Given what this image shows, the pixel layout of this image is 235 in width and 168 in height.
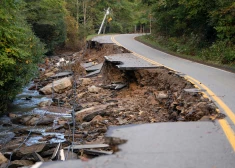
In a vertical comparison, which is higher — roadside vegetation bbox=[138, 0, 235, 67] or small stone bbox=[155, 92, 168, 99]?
roadside vegetation bbox=[138, 0, 235, 67]

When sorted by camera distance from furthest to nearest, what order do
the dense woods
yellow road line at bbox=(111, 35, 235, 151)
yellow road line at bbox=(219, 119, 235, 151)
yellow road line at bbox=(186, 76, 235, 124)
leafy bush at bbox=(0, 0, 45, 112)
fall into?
the dense woods < leafy bush at bbox=(0, 0, 45, 112) < yellow road line at bbox=(186, 76, 235, 124) < yellow road line at bbox=(111, 35, 235, 151) < yellow road line at bbox=(219, 119, 235, 151)

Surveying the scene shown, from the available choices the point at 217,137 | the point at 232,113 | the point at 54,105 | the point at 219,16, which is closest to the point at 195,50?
the point at 219,16

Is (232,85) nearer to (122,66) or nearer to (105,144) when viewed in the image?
(122,66)

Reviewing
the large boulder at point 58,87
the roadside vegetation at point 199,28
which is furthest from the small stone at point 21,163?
the roadside vegetation at point 199,28

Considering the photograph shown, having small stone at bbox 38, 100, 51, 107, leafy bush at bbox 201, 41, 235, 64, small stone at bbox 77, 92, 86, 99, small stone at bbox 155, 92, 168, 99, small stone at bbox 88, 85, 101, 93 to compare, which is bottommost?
small stone at bbox 38, 100, 51, 107

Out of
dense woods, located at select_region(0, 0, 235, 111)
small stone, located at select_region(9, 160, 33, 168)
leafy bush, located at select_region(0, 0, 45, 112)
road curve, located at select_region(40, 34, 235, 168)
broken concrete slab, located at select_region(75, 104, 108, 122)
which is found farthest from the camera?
dense woods, located at select_region(0, 0, 235, 111)

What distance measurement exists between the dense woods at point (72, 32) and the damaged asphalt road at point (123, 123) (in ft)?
6.54

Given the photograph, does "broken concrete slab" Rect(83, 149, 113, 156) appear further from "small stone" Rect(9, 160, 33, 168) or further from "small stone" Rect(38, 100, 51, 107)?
"small stone" Rect(38, 100, 51, 107)

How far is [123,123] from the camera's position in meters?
9.38

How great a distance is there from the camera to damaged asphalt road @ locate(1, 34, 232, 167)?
5236 millimetres

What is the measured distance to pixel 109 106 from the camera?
11633 mm

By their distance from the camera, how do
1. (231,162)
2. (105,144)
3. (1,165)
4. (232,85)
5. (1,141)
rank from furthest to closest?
(232,85) → (1,141) → (1,165) → (105,144) → (231,162)

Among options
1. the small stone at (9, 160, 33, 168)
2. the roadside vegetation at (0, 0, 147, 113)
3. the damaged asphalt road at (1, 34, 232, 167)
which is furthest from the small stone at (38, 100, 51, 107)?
the small stone at (9, 160, 33, 168)

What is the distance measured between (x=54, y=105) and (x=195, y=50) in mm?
11897
